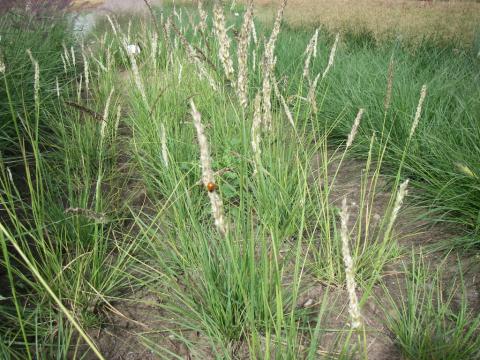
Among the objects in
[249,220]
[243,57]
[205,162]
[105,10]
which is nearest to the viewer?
[205,162]

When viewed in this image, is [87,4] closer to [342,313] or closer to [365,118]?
[365,118]

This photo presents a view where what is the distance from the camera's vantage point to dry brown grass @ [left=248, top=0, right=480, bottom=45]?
421 cm

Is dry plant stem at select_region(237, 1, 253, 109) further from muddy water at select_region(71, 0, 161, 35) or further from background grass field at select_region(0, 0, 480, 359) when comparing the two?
muddy water at select_region(71, 0, 161, 35)

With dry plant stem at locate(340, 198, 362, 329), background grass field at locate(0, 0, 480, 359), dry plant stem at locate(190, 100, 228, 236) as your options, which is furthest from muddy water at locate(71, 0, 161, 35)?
dry plant stem at locate(340, 198, 362, 329)

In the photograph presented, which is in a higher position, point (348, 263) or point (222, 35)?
point (222, 35)

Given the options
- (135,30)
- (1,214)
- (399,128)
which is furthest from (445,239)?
(135,30)

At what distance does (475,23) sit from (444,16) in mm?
442

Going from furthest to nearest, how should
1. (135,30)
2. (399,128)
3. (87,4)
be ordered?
(87,4)
(135,30)
(399,128)

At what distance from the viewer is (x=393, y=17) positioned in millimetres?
4691

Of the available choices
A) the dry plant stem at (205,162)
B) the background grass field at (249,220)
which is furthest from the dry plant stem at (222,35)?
the dry plant stem at (205,162)

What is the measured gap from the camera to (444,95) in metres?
2.52

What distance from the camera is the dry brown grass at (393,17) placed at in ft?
13.8

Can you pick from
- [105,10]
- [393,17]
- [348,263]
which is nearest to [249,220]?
[348,263]

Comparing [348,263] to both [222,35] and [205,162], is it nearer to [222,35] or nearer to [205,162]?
[205,162]
